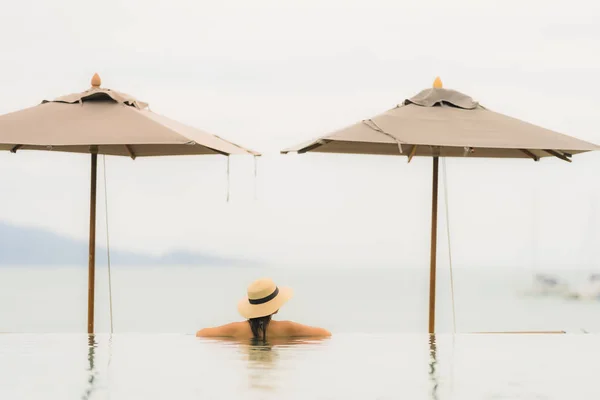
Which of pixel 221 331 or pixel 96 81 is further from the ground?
pixel 96 81

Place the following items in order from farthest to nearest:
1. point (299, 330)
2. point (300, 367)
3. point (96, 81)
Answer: point (96, 81) < point (299, 330) < point (300, 367)

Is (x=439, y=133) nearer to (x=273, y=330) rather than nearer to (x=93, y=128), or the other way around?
(x=273, y=330)

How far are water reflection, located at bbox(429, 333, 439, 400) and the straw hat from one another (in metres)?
1.17

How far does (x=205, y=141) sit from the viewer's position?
8.11 meters

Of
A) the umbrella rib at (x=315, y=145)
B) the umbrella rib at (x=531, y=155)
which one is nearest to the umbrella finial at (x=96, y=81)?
the umbrella rib at (x=315, y=145)

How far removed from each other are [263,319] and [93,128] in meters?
2.04

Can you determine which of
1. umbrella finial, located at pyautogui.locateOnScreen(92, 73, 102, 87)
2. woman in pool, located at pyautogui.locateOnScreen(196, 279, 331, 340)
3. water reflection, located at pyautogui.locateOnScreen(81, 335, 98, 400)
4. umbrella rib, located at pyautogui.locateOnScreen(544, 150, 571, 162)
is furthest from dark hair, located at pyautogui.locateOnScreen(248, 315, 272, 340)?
umbrella rib, located at pyautogui.locateOnScreen(544, 150, 571, 162)

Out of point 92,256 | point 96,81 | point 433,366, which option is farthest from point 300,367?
point 96,81

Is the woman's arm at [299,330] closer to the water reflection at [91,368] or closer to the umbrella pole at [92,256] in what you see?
the water reflection at [91,368]

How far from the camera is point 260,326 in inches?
297

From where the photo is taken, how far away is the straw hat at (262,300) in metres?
7.48

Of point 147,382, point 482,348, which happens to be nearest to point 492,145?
point 482,348

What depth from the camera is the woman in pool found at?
750 centimetres

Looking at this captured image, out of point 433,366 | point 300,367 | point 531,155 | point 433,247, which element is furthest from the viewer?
point 531,155
